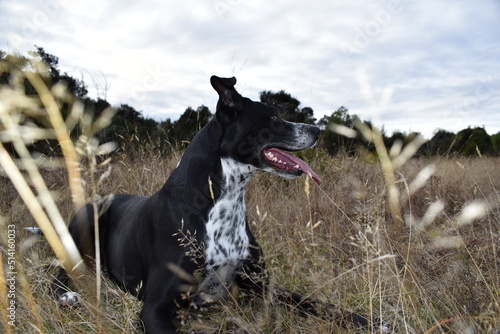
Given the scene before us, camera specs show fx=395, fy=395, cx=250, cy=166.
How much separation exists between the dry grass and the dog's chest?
0.27 metres

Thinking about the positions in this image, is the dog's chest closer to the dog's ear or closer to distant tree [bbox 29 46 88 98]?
the dog's ear

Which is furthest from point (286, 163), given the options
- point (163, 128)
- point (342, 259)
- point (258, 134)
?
point (163, 128)

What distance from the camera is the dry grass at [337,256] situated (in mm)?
2152

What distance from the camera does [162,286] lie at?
7.98 ft

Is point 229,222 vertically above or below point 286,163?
below

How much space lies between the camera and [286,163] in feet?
9.47

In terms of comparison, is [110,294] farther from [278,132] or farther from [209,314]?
[278,132]

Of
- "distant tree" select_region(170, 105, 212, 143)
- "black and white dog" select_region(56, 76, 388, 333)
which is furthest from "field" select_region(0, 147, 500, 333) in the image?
"distant tree" select_region(170, 105, 212, 143)

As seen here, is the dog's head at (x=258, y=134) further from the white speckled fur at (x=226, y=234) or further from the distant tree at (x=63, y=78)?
the distant tree at (x=63, y=78)

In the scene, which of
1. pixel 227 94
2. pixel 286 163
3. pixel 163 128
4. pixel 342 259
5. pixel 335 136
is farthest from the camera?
pixel 335 136

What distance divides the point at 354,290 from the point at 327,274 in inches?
10.8

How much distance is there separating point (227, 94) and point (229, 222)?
35.0 inches

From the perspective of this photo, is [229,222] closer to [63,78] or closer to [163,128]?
[163,128]

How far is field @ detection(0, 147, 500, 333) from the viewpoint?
7.14ft
